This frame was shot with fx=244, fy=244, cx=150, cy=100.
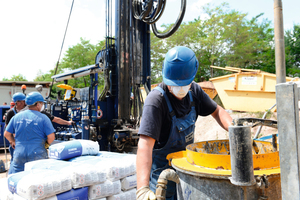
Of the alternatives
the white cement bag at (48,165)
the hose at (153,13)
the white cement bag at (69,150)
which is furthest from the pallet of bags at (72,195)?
the hose at (153,13)

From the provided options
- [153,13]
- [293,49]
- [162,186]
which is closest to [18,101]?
[153,13]

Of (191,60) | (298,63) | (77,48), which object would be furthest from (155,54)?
(191,60)

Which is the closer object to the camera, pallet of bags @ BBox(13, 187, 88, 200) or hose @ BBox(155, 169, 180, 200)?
hose @ BBox(155, 169, 180, 200)

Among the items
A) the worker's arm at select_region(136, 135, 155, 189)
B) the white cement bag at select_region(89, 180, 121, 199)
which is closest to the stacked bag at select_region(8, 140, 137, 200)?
the white cement bag at select_region(89, 180, 121, 199)

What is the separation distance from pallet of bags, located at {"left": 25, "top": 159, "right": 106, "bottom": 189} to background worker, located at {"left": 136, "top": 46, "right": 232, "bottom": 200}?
1195mm

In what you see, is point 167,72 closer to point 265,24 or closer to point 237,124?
point 237,124

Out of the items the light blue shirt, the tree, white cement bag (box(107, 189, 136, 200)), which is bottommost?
white cement bag (box(107, 189, 136, 200))

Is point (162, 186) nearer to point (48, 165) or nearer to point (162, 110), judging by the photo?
point (162, 110)

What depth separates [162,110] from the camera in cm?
186

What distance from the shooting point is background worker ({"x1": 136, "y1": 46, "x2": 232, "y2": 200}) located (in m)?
1.69

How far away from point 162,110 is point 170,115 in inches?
3.8

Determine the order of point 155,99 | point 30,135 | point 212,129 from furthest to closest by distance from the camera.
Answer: point 212,129
point 30,135
point 155,99

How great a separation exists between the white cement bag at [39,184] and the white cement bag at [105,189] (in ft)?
1.02

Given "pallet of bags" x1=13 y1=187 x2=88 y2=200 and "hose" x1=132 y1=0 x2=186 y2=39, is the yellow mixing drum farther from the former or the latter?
"hose" x1=132 y1=0 x2=186 y2=39
